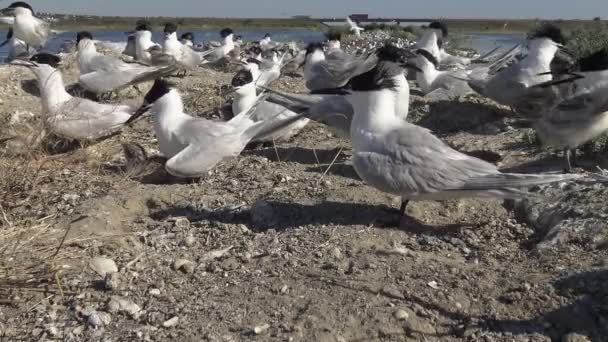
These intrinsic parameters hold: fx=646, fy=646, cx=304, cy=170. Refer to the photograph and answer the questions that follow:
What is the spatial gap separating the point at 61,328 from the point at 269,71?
25.8ft

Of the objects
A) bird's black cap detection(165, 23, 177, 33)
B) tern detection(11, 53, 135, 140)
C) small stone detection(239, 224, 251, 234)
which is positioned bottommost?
bird's black cap detection(165, 23, 177, 33)

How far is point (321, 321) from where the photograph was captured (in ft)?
9.25

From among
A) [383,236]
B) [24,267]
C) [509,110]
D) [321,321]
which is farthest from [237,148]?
[509,110]

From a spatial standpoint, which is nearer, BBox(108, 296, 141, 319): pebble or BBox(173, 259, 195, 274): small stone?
BBox(108, 296, 141, 319): pebble

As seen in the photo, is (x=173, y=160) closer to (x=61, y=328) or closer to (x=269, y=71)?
(x=61, y=328)

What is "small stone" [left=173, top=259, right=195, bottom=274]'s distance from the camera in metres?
3.41

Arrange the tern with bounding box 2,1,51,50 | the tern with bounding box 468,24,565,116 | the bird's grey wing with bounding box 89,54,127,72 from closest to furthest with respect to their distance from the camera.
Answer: the tern with bounding box 468,24,565,116 → the bird's grey wing with bounding box 89,54,127,72 → the tern with bounding box 2,1,51,50

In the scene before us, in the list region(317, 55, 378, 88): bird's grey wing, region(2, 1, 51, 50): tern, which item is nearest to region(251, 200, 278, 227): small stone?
region(317, 55, 378, 88): bird's grey wing

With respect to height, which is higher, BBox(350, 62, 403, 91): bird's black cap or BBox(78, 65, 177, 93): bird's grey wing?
BBox(350, 62, 403, 91): bird's black cap

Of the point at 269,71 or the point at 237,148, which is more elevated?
the point at 237,148

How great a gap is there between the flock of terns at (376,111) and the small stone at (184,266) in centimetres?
120

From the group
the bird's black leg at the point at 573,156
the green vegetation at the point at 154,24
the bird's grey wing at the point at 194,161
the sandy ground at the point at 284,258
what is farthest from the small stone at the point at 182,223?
the green vegetation at the point at 154,24

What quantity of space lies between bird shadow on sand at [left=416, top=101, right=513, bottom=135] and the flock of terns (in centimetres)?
23

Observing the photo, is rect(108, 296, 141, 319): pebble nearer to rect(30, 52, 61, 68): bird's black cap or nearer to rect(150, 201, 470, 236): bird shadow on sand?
rect(150, 201, 470, 236): bird shadow on sand
